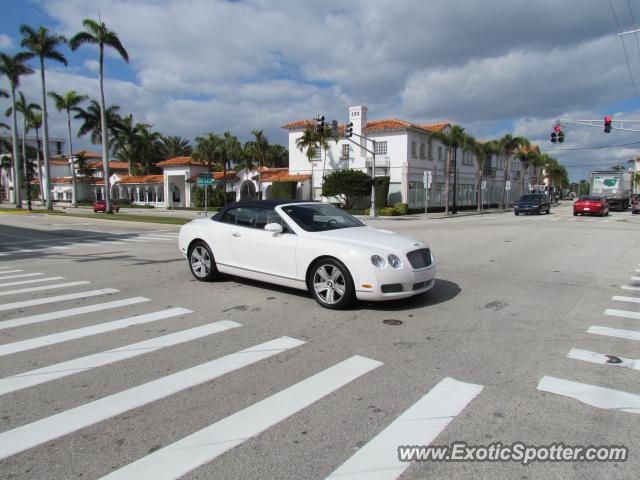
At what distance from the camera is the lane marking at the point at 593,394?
143 inches

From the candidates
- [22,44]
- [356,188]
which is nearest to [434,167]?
[356,188]

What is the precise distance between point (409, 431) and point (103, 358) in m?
3.14

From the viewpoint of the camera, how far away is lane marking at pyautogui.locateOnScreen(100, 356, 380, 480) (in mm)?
2791

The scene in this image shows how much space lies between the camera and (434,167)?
158 ft

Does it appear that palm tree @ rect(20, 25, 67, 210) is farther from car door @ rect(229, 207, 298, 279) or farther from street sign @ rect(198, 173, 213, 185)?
car door @ rect(229, 207, 298, 279)

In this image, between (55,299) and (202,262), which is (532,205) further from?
(55,299)

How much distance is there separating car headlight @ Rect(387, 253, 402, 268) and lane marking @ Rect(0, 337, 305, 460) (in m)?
1.95

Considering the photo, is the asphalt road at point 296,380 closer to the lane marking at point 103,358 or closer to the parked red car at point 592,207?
the lane marking at point 103,358

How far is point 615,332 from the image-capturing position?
18.1 feet

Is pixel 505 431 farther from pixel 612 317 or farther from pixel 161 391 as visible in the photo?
pixel 612 317

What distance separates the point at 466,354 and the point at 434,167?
1787 inches

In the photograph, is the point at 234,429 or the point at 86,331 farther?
the point at 86,331

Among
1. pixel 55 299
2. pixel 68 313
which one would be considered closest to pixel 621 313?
pixel 68 313

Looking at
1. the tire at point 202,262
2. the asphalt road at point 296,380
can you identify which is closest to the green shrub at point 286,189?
the tire at point 202,262
